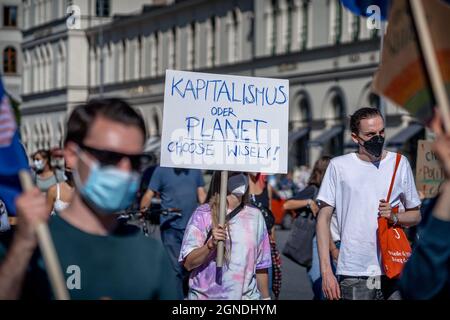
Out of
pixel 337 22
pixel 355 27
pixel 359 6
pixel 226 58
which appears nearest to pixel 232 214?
pixel 359 6

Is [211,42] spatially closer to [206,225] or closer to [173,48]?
[173,48]

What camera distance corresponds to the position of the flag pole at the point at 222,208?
7.29 m

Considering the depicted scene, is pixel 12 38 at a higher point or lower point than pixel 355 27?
higher

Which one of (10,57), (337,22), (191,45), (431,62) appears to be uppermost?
(10,57)

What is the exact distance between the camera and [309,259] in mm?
11047

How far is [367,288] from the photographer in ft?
25.5

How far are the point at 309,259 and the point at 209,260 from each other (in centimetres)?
371

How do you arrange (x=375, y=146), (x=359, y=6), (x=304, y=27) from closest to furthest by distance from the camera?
1. (x=359, y=6)
2. (x=375, y=146)
3. (x=304, y=27)

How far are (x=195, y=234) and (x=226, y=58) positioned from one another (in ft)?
167

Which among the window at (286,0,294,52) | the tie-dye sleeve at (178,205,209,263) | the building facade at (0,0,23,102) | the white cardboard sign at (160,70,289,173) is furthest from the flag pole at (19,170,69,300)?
the building facade at (0,0,23,102)

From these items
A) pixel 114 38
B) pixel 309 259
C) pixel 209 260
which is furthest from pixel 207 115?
pixel 114 38

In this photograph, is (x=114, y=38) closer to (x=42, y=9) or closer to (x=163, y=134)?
(x=42, y=9)

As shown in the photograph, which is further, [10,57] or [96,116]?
[10,57]

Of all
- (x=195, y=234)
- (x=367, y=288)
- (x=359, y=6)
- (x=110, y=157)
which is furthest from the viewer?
(x=367, y=288)
